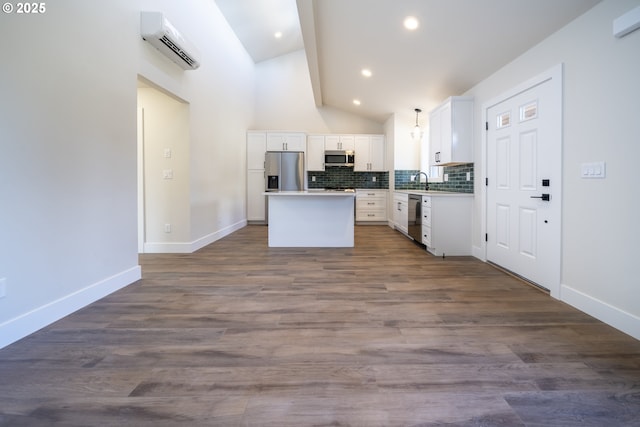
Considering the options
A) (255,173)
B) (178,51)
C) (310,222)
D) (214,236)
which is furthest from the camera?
(255,173)

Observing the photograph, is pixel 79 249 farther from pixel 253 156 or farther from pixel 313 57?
pixel 253 156

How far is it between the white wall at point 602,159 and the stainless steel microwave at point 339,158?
4926mm

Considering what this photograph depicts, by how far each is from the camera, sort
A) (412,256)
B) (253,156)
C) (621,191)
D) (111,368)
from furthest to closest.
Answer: (253,156), (412,256), (621,191), (111,368)

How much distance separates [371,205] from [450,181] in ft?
8.67

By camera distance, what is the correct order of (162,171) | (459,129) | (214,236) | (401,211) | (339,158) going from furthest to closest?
(339,158), (401,211), (214,236), (162,171), (459,129)

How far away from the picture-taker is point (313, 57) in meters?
4.81

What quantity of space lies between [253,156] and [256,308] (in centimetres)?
543

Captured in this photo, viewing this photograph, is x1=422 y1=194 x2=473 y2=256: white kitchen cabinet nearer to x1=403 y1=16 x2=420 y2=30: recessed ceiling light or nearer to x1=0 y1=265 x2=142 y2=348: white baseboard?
x1=403 y1=16 x2=420 y2=30: recessed ceiling light

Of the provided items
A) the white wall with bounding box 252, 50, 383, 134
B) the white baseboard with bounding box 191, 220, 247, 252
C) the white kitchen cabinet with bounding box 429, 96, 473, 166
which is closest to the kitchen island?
the white baseboard with bounding box 191, 220, 247, 252

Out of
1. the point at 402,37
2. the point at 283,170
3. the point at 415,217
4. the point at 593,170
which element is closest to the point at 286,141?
the point at 283,170

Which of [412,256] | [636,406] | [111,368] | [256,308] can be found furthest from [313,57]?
[636,406]

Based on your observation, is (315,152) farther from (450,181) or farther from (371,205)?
(450,181)

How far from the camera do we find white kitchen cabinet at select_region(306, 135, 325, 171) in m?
7.60

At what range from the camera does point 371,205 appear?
7.52 meters
